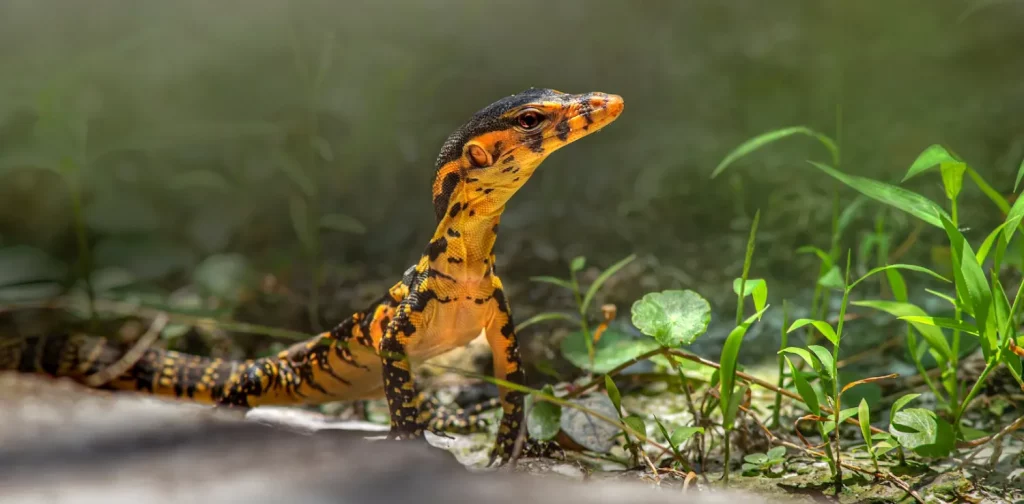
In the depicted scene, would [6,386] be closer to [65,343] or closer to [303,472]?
[65,343]

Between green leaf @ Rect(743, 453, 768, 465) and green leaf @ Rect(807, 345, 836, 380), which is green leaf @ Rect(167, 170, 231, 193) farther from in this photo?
green leaf @ Rect(807, 345, 836, 380)

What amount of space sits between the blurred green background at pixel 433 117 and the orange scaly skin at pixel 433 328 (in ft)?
3.97

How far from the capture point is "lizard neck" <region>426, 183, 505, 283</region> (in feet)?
10.8

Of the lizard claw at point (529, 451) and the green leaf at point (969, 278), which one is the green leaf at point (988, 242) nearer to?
the green leaf at point (969, 278)

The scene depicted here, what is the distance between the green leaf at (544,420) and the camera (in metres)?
3.18

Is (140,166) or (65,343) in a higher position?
(140,166)

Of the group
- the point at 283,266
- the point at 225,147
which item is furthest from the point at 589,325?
the point at 225,147

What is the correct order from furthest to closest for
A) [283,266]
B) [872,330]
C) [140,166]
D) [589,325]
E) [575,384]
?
[140,166] < [283,266] < [589,325] < [872,330] < [575,384]

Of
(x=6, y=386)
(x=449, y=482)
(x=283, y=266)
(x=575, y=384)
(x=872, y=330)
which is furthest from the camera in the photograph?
(x=283, y=266)

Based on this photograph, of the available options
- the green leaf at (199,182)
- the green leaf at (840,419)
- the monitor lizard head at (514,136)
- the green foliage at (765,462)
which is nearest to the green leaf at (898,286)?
the green leaf at (840,419)

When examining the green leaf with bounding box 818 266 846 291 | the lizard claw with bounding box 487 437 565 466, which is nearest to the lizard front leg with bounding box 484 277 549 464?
the lizard claw with bounding box 487 437 565 466

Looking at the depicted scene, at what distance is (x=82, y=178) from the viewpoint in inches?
249

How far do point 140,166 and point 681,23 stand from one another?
465 cm

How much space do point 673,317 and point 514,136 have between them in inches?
36.3
